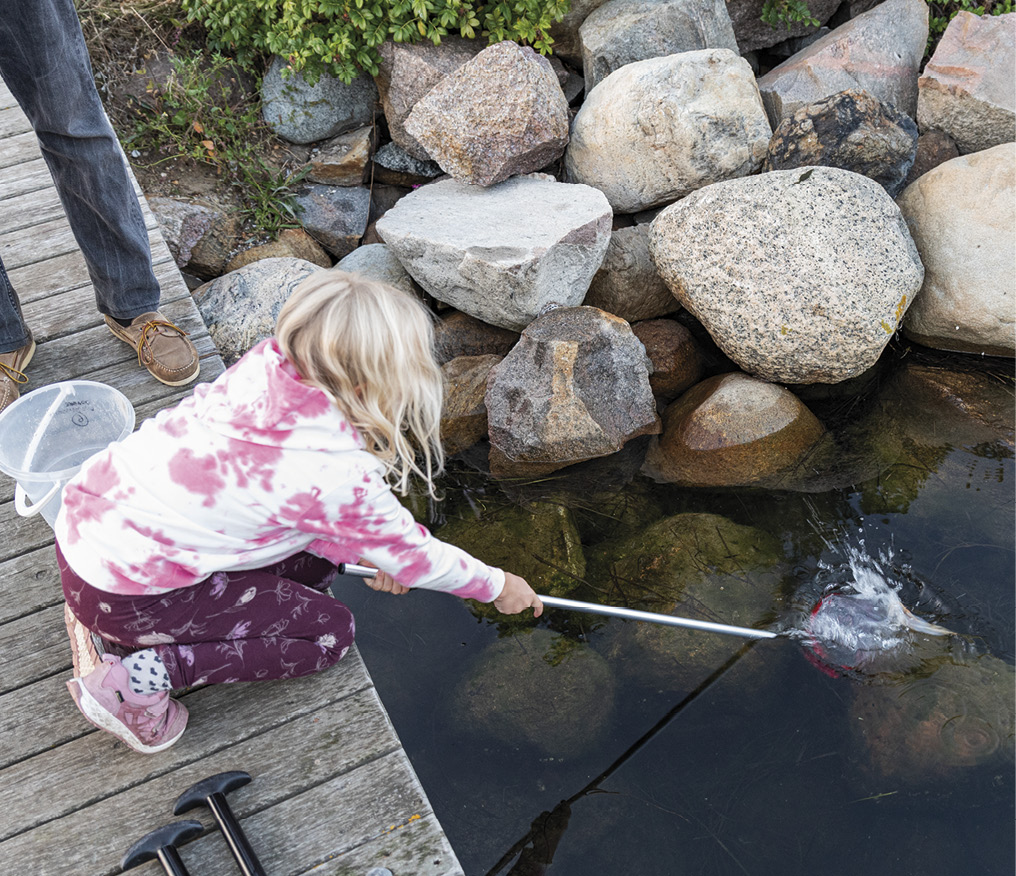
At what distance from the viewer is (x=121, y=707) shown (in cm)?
210

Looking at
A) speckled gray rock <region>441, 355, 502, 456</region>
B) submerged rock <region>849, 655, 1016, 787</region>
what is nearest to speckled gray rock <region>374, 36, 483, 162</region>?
speckled gray rock <region>441, 355, 502, 456</region>

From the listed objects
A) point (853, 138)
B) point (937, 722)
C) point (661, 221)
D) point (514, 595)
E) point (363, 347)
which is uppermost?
point (363, 347)

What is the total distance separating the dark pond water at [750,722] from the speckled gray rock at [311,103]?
2.81 metres

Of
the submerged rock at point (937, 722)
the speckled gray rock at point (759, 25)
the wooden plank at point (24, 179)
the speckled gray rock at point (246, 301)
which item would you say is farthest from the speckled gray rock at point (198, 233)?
the submerged rock at point (937, 722)

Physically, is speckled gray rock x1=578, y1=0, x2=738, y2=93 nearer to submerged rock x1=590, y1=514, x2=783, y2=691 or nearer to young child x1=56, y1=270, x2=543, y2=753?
submerged rock x1=590, y1=514, x2=783, y2=691

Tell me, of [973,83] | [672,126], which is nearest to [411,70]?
[672,126]

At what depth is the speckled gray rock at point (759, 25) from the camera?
16.3ft

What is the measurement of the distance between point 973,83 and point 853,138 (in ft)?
2.71

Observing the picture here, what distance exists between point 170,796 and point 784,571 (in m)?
2.34

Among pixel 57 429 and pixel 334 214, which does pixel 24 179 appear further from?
pixel 57 429

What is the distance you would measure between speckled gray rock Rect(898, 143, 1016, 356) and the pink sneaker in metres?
3.72

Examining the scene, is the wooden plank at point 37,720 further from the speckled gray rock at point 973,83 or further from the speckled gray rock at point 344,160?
the speckled gray rock at point 973,83

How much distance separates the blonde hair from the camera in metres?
1.73

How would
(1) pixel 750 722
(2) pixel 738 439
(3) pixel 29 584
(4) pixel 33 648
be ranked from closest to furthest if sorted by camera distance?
1. (4) pixel 33 648
2. (3) pixel 29 584
3. (1) pixel 750 722
4. (2) pixel 738 439
